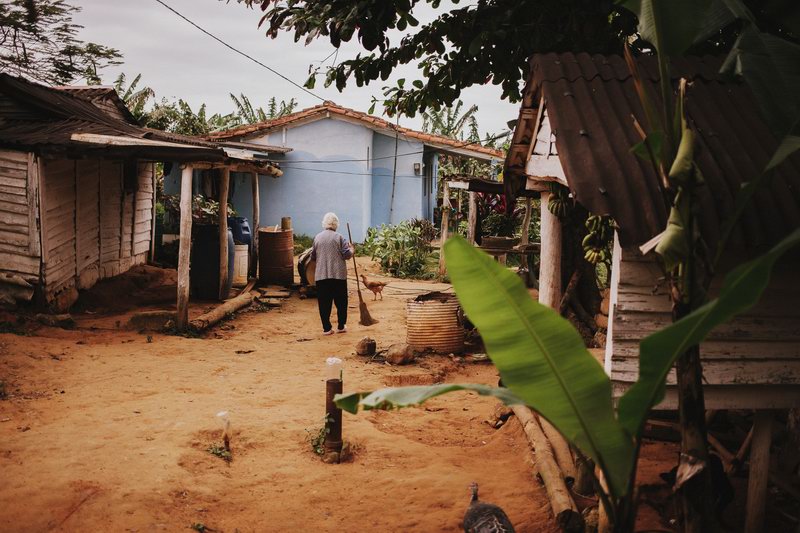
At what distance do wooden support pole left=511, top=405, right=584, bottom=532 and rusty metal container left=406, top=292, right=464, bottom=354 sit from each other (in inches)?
119

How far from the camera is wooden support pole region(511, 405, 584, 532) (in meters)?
4.12

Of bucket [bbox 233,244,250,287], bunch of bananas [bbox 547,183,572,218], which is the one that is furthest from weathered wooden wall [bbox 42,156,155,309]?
bunch of bananas [bbox 547,183,572,218]

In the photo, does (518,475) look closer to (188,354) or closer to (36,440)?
(36,440)

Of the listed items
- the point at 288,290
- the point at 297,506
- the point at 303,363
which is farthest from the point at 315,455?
the point at 288,290

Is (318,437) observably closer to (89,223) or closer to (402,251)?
(89,223)

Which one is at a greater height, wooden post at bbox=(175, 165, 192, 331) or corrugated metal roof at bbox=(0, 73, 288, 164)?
corrugated metal roof at bbox=(0, 73, 288, 164)

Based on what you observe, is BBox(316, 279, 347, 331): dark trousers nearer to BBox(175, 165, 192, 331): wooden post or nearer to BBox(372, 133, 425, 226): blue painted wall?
BBox(175, 165, 192, 331): wooden post

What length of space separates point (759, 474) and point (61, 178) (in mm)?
10277

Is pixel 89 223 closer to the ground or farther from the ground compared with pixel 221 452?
farther from the ground

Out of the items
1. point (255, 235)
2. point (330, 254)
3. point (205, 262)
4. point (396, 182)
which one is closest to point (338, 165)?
point (396, 182)

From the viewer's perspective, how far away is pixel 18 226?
382 inches

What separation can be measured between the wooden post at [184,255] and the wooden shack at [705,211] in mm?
6769

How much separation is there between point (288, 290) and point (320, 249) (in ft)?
13.6

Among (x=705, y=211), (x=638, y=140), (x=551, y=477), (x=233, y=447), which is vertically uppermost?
(x=638, y=140)
